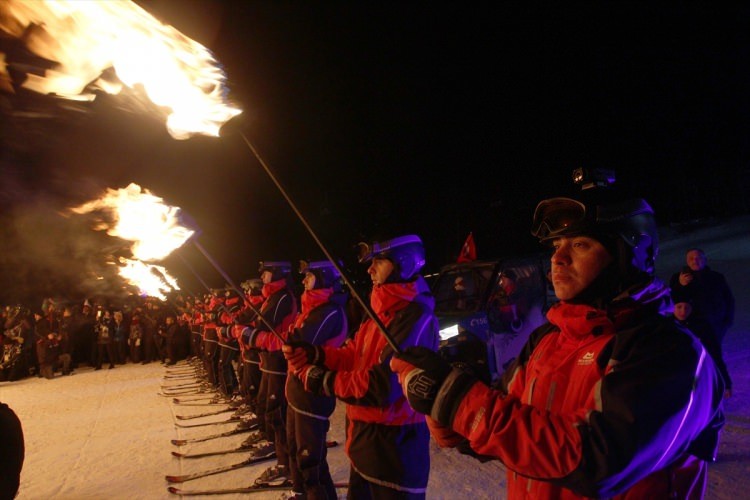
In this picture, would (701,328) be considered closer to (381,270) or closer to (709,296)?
(709,296)

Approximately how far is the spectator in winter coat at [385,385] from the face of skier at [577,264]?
1477 mm

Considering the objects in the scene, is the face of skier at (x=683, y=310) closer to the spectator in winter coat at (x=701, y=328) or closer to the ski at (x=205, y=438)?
the spectator in winter coat at (x=701, y=328)

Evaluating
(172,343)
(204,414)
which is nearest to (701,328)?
(204,414)

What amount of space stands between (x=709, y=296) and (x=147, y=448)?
30.8 feet

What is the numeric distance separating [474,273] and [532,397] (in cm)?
712

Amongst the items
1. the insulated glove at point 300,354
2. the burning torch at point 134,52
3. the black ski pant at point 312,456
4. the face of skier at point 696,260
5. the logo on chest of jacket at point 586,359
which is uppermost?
the burning torch at point 134,52

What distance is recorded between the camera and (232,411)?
10305mm

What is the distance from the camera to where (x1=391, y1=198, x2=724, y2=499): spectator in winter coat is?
1.50 metres

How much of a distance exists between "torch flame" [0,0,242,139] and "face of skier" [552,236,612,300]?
2157mm

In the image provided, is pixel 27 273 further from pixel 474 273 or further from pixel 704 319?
pixel 704 319

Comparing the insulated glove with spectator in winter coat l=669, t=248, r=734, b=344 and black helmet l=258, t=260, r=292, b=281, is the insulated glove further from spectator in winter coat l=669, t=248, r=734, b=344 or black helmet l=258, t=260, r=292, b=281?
spectator in winter coat l=669, t=248, r=734, b=344

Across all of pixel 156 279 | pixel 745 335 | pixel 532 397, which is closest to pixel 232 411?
pixel 156 279

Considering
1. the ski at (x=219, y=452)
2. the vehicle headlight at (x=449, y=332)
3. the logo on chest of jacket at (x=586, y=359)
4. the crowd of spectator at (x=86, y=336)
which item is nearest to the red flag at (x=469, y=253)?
the vehicle headlight at (x=449, y=332)

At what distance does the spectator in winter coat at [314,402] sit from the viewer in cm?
451
